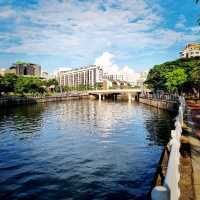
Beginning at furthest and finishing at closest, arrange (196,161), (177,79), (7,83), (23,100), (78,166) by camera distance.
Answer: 1. (7,83)
2. (23,100)
3. (177,79)
4. (78,166)
5. (196,161)

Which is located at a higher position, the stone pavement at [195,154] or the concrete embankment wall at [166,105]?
the stone pavement at [195,154]

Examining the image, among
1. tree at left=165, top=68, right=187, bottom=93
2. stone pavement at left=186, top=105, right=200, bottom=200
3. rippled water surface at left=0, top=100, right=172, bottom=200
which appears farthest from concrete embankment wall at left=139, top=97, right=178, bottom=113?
stone pavement at left=186, top=105, right=200, bottom=200

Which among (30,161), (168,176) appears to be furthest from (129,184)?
(168,176)

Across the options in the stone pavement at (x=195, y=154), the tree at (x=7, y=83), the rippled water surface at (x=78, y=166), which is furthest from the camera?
the tree at (x=7, y=83)

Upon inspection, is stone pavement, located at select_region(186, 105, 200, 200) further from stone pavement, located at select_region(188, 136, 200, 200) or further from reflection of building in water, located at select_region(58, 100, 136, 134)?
reflection of building in water, located at select_region(58, 100, 136, 134)

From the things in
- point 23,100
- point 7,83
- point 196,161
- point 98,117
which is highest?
point 7,83

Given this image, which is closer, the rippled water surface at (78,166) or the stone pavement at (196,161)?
the stone pavement at (196,161)

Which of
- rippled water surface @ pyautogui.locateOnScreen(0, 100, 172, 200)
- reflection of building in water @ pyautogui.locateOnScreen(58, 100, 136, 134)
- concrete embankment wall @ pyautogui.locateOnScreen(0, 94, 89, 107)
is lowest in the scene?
reflection of building in water @ pyautogui.locateOnScreen(58, 100, 136, 134)

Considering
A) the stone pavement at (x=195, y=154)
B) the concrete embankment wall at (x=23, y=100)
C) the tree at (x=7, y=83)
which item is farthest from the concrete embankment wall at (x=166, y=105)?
the tree at (x=7, y=83)

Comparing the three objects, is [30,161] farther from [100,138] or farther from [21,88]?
[21,88]

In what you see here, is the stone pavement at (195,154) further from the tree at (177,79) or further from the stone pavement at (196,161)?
the tree at (177,79)

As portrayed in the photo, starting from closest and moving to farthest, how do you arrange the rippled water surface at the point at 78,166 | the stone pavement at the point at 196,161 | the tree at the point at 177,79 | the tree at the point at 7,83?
1. the stone pavement at the point at 196,161
2. the rippled water surface at the point at 78,166
3. the tree at the point at 177,79
4. the tree at the point at 7,83

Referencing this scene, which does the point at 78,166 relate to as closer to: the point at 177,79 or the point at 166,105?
the point at 166,105

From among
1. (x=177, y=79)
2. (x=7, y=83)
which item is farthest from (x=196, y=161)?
(x=7, y=83)
